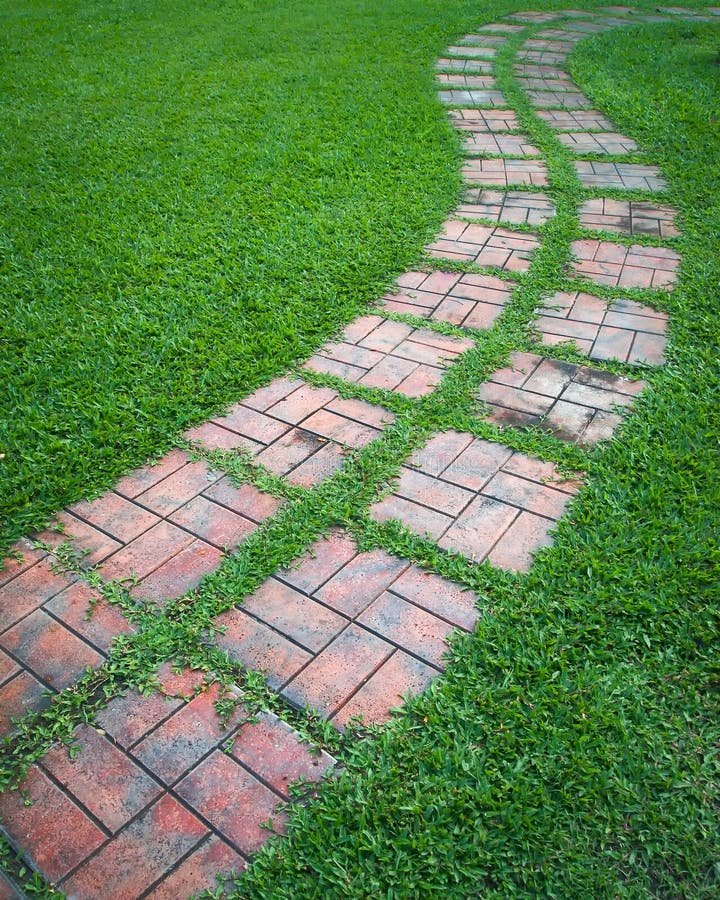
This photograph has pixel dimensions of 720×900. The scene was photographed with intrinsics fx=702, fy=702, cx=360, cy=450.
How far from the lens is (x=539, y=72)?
311 inches

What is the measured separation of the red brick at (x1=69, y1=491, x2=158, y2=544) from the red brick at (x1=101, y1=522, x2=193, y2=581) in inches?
1.8

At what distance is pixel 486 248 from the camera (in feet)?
14.5

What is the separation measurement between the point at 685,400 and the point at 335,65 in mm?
6865

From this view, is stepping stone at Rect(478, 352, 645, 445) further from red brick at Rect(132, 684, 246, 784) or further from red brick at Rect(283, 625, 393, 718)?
red brick at Rect(132, 684, 246, 784)

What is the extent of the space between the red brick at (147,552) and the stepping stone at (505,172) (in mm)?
3928

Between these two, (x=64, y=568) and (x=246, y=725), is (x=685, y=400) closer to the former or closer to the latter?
(x=246, y=725)

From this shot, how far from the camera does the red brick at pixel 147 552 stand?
7.85ft

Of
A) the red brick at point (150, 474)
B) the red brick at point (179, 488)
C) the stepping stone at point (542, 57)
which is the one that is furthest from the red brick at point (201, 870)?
the stepping stone at point (542, 57)

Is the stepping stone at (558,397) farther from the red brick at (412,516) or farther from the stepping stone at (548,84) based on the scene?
the stepping stone at (548,84)

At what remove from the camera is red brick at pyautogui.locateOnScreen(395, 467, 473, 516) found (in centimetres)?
259

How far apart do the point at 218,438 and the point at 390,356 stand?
3.19 ft

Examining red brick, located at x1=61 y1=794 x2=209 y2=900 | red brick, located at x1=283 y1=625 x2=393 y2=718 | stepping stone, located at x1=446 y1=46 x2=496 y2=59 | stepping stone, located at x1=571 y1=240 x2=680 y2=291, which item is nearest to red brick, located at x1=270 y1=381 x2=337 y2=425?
red brick, located at x1=283 y1=625 x2=393 y2=718

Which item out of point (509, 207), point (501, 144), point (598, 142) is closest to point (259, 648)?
point (509, 207)

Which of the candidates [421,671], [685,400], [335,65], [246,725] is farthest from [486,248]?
[335,65]
